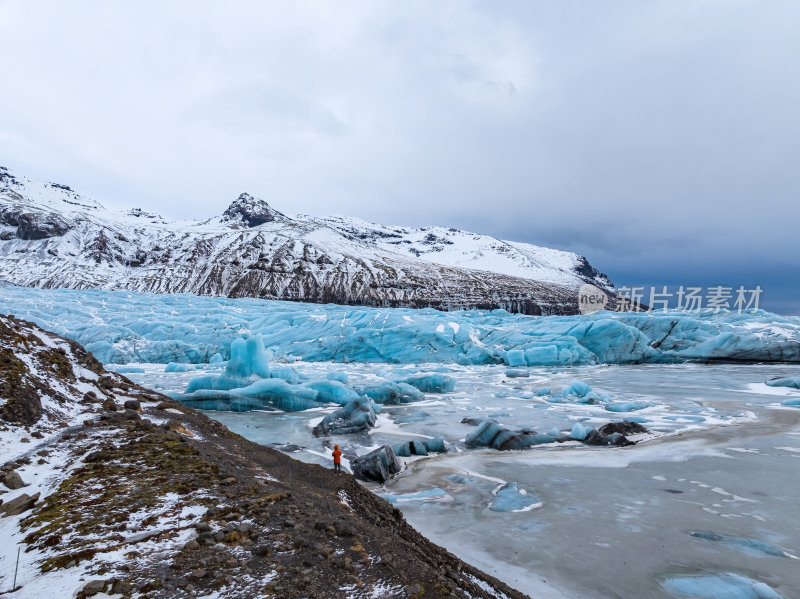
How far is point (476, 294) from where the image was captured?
331 feet

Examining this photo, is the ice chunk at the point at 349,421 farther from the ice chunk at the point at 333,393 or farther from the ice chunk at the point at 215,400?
the ice chunk at the point at 215,400

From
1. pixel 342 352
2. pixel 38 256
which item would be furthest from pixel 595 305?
pixel 38 256

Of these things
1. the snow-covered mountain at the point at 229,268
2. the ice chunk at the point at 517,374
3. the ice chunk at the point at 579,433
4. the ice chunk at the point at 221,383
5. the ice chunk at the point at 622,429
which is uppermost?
the snow-covered mountain at the point at 229,268

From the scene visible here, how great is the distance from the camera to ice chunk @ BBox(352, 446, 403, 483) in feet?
29.6

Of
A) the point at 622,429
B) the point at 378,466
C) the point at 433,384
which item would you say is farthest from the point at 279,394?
the point at 622,429

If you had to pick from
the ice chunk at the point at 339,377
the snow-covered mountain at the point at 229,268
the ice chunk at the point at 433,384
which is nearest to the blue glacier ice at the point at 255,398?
the ice chunk at the point at 339,377

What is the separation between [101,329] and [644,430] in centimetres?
3197

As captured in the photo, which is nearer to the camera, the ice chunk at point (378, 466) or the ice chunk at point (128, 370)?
the ice chunk at point (378, 466)

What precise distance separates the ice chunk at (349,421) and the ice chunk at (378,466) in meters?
3.55

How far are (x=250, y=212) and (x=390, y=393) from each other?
181m

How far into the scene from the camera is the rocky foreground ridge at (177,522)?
3.10m

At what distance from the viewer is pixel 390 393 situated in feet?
58.0

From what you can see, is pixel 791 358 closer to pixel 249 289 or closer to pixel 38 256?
pixel 249 289

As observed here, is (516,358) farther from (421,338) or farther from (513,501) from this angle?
(513,501)
